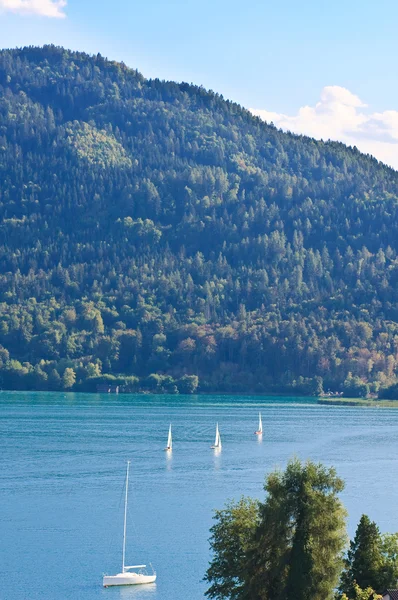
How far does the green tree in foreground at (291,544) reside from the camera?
138 feet

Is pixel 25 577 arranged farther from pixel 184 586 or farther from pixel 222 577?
pixel 222 577

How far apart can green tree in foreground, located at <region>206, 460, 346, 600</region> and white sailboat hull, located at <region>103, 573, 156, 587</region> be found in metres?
12.8

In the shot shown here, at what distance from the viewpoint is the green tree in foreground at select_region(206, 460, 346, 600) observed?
138 ft

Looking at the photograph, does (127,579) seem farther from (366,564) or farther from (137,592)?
(366,564)

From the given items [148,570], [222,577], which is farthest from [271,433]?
[222,577]

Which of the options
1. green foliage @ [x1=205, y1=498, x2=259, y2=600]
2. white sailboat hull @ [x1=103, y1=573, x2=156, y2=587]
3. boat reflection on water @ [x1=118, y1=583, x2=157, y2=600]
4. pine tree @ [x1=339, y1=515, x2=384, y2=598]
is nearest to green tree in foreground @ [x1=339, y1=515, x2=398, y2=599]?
pine tree @ [x1=339, y1=515, x2=384, y2=598]

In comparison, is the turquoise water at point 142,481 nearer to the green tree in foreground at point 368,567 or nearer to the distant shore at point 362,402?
the green tree in foreground at point 368,567

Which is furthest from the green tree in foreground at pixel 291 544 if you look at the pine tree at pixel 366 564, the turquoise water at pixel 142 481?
the turquoise water at pixel 142 481

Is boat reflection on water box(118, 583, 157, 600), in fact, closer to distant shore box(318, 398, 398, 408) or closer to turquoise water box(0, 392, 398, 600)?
turquoise water box(0, 392, 398, 600)

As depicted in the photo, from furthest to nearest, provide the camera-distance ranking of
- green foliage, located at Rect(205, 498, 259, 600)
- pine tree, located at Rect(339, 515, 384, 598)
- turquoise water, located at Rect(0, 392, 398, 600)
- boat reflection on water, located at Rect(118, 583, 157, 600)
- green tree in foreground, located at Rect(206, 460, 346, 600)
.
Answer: turquoise water, located at Rect(0, 392, 398, 600)
boat reflection on water, located at Rect(118, 583, 157, 600)
green foliage, located at Rect(205, 498, 259, 600)
pine tree, located at Rect(339, 515, 384, 598)
green tree in foreground, located at Rect(206, 460, 346, 600)

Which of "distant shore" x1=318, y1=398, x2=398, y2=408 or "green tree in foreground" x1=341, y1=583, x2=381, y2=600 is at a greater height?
"distant shore" x1=318, y1=398, x2=398, y2=408

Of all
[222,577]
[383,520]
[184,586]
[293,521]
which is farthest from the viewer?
[383,520]

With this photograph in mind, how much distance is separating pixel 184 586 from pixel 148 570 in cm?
350

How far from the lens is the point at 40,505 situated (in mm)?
76438
